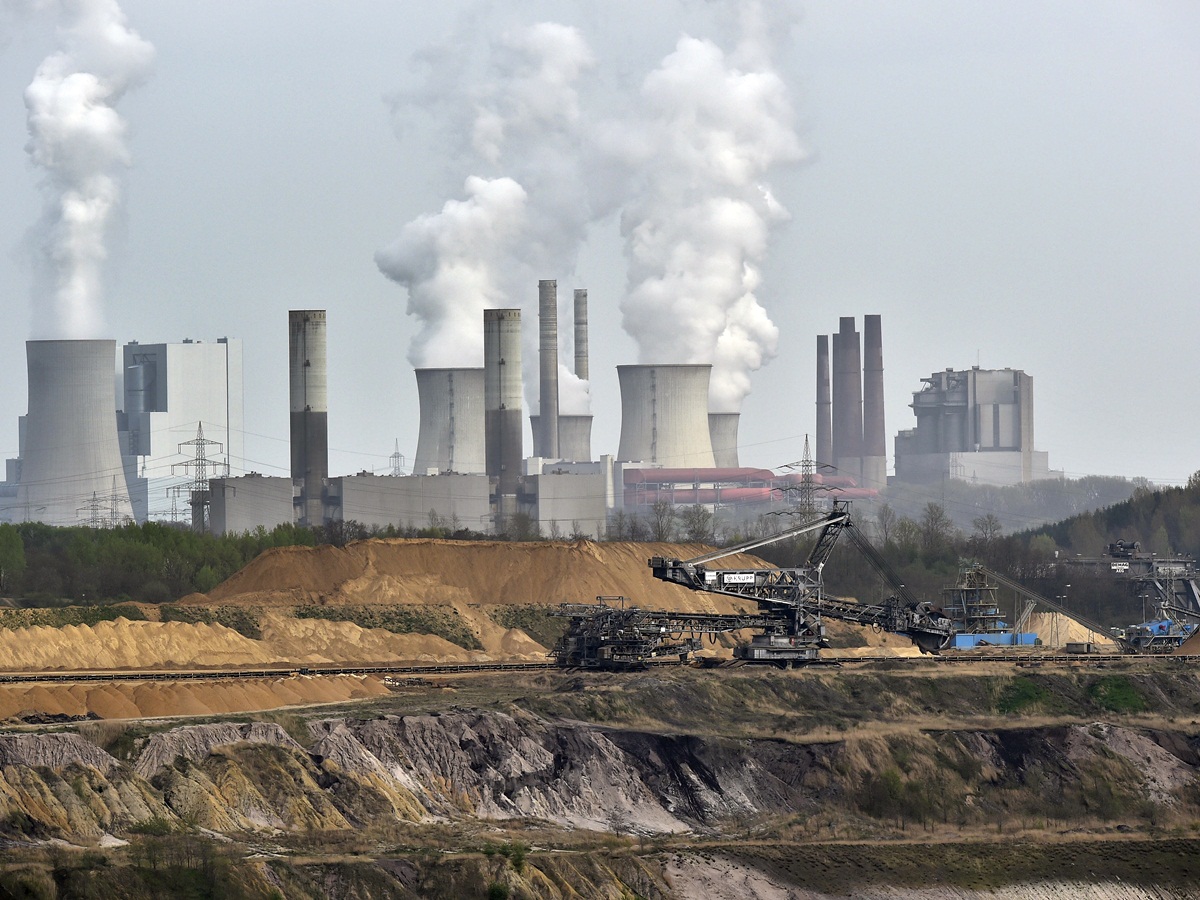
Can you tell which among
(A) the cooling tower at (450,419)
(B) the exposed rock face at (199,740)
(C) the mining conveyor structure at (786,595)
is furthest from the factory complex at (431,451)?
(B) the exposed rock face at (199,740)

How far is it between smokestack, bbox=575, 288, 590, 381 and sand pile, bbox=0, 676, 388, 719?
126 metres

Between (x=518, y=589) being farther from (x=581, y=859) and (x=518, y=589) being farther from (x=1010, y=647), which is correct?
(x=581, y=859)

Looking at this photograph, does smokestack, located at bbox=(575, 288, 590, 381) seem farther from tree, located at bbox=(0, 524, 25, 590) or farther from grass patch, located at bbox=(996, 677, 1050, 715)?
grass patch, located at bbox=(996, 677, 1050, 715)

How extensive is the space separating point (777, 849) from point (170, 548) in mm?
67223

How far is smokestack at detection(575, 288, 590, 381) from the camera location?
188 m

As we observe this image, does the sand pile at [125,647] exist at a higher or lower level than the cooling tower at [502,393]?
lower

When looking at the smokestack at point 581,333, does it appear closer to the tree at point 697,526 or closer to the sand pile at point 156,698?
the tree at point 697,526

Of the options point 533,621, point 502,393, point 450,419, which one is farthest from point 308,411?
point 533,621

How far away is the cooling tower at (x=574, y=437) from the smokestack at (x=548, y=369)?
2606 millimetres

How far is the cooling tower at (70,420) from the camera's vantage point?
14962cm

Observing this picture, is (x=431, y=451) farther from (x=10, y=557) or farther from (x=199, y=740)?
(x=199, y=740)

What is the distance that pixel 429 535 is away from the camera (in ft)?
389

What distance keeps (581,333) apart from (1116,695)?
394 ft

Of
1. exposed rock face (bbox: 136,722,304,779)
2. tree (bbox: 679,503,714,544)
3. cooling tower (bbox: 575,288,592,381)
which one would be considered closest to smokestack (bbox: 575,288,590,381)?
cooling tower (bbox: 575,288,592,381)
